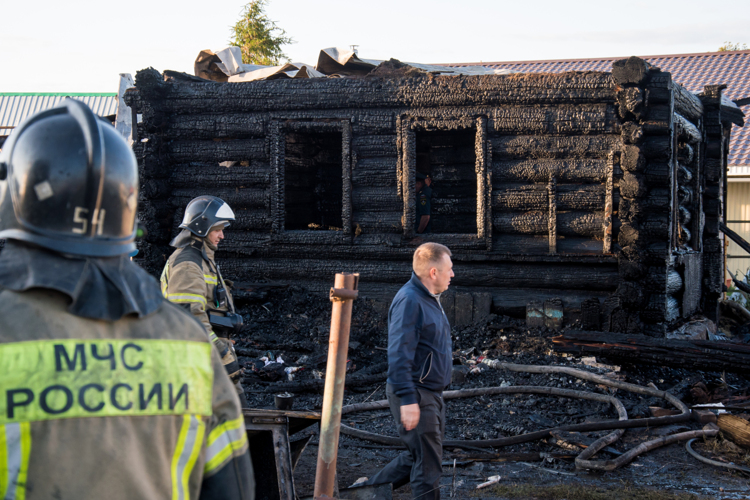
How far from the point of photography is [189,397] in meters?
1.58

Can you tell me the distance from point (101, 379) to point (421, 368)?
308 cm

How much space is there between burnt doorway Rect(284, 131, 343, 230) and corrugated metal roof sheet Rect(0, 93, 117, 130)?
49.2ft

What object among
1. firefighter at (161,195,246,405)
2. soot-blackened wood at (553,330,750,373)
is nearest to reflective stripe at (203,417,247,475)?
firefighter at (161,195,246,405)

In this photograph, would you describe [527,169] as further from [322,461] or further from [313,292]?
[322,461]

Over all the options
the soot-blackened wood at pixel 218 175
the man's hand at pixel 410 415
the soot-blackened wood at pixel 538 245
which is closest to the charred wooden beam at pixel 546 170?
the soot-blackened wood at pixel 538 245

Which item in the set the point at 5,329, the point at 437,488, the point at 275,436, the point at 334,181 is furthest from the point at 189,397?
the point at 334,181

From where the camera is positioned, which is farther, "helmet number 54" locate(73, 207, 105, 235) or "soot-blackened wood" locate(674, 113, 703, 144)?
"soot-blackened wood" locate(674, 113, 703, 144)

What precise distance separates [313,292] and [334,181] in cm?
296

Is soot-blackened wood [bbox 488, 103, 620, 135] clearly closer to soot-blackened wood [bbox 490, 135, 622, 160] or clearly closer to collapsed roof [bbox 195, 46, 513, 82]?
soot-blackened wood [bbox 490, 135, 622, 160]

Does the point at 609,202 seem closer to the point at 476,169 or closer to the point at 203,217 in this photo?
the point at 476,169

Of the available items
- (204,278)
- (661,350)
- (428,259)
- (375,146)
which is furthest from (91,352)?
(375,146)

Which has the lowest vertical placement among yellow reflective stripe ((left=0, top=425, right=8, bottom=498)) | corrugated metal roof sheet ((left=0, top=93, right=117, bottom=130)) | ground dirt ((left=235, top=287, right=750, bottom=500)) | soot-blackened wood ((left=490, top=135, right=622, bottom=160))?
ground dirt ((left=235, top=287, right=750, bottom=500))

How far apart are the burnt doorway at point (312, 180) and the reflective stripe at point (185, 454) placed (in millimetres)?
8952

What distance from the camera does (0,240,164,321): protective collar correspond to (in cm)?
145
